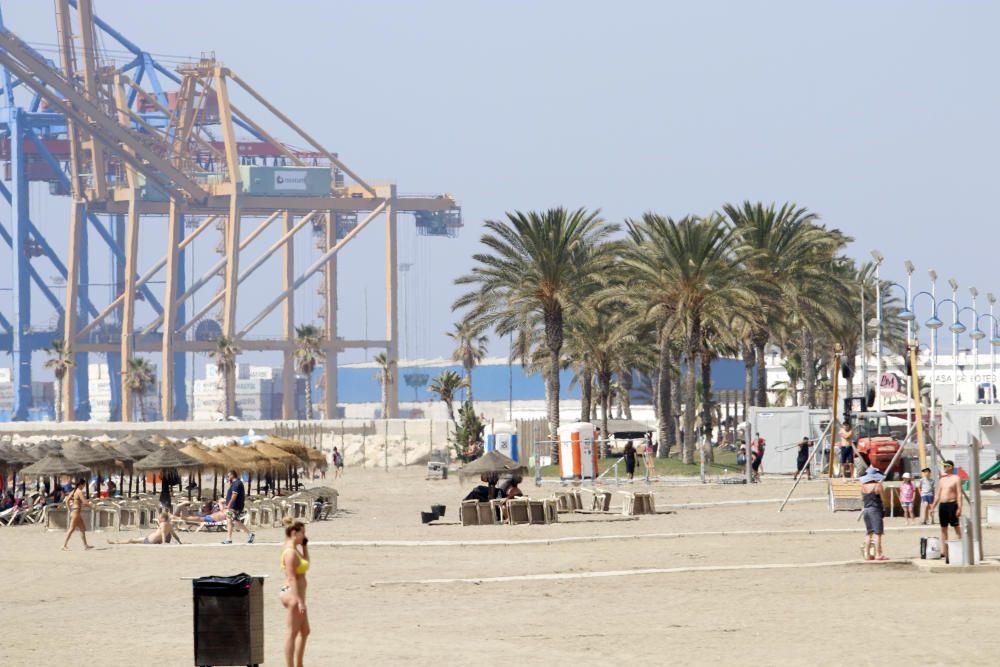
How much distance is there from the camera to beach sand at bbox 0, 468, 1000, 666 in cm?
1324

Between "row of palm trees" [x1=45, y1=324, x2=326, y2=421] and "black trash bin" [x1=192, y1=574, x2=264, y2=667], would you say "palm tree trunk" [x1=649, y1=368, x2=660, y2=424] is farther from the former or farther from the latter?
"black trash bin" [x1=192, y1=574, x2=264, y2=667]

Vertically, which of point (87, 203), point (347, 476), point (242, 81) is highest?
point (242, 81)

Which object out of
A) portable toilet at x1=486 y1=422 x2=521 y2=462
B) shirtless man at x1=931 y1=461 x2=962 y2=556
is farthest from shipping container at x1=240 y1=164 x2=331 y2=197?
shirtless man at x1=931 y1=461 x2=962 y2=556

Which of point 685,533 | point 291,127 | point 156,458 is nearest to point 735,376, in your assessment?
point 291,127

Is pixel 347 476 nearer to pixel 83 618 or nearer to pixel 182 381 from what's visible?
pixel 83 618

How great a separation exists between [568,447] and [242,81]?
8736 centimetres

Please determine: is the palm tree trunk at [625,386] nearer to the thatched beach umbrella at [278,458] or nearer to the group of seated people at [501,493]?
the thatched beach umbrella at [278,458]

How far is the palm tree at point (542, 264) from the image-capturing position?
49.1 meters

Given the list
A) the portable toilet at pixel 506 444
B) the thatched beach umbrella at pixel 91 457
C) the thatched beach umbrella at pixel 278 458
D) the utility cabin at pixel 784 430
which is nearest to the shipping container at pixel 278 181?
the portable toilet at pixel 506 444

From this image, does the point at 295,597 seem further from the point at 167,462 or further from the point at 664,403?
the point at 664,403

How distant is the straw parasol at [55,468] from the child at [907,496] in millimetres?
18340

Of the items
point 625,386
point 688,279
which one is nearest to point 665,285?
point 688,279

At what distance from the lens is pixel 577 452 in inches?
1738

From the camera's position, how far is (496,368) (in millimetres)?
160750
